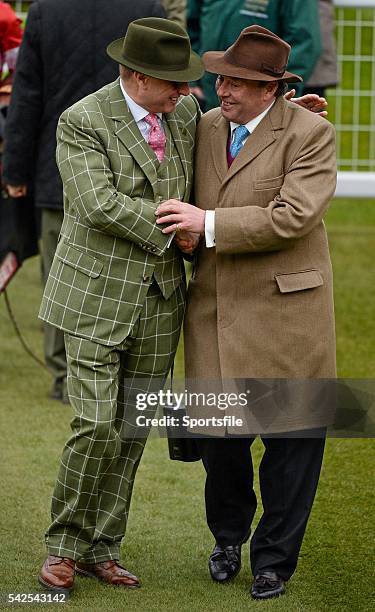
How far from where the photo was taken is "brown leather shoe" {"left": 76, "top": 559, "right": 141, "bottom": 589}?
477 centimetres

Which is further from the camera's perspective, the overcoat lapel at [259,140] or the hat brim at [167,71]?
the overcoat lapel at [259,140]

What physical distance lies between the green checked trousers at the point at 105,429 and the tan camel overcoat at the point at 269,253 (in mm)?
160

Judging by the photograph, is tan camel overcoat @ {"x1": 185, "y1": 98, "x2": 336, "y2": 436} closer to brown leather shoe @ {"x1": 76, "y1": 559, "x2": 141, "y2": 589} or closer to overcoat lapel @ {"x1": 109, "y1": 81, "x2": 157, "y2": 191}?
overcoat lapel @ {"x1": 109, "y1": 81, "x2": 157, "y2": 191}

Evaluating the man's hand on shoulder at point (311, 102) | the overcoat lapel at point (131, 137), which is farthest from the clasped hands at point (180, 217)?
the man's hand on shoulder at point (311, 102)

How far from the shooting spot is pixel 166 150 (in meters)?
4.55

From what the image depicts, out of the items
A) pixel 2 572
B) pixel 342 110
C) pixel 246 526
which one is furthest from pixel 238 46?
pixel 342 110

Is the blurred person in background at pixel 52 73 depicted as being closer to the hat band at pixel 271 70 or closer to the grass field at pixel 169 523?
the grass field at pixel 169 523

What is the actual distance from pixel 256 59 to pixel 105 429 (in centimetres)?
128

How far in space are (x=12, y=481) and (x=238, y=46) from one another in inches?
93.6

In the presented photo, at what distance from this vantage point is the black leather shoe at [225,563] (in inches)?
191

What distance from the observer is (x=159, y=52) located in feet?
14.4

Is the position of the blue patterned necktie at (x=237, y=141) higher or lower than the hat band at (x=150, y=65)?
lower

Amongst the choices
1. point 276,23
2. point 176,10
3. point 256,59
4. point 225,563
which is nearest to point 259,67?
point 256,59

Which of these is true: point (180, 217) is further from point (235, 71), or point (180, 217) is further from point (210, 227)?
point (235, 71)
